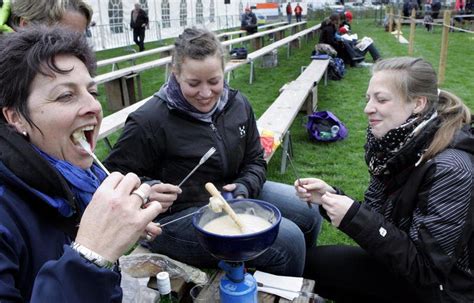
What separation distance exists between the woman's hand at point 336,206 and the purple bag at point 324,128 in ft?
12.3

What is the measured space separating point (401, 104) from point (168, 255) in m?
1.42

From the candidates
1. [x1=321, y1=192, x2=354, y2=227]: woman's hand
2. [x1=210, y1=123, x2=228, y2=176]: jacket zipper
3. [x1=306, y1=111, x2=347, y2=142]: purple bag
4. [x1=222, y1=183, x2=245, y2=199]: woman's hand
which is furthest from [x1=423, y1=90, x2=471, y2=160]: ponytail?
[x1=306, y1=111, x2=347, y2=142]: purple bag

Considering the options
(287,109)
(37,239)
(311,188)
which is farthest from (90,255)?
(287,109)

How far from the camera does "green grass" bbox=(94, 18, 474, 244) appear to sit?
4627 millimetres

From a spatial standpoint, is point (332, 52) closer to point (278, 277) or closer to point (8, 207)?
point (278, 277)

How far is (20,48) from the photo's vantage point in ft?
4.14

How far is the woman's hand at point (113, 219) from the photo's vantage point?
41.7 inches

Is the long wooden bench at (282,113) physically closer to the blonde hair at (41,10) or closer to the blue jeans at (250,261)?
the blonde hair at (41,10)

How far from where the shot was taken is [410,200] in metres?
1.87

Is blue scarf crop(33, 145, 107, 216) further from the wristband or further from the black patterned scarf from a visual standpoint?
the black patterned scarf

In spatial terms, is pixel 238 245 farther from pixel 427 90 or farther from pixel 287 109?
pixel 287 109

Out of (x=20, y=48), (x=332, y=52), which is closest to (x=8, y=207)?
(x=20, y=48)

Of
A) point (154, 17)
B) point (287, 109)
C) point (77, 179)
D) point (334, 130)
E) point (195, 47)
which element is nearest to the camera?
point (77, 179)

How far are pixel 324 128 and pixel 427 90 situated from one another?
361cm
